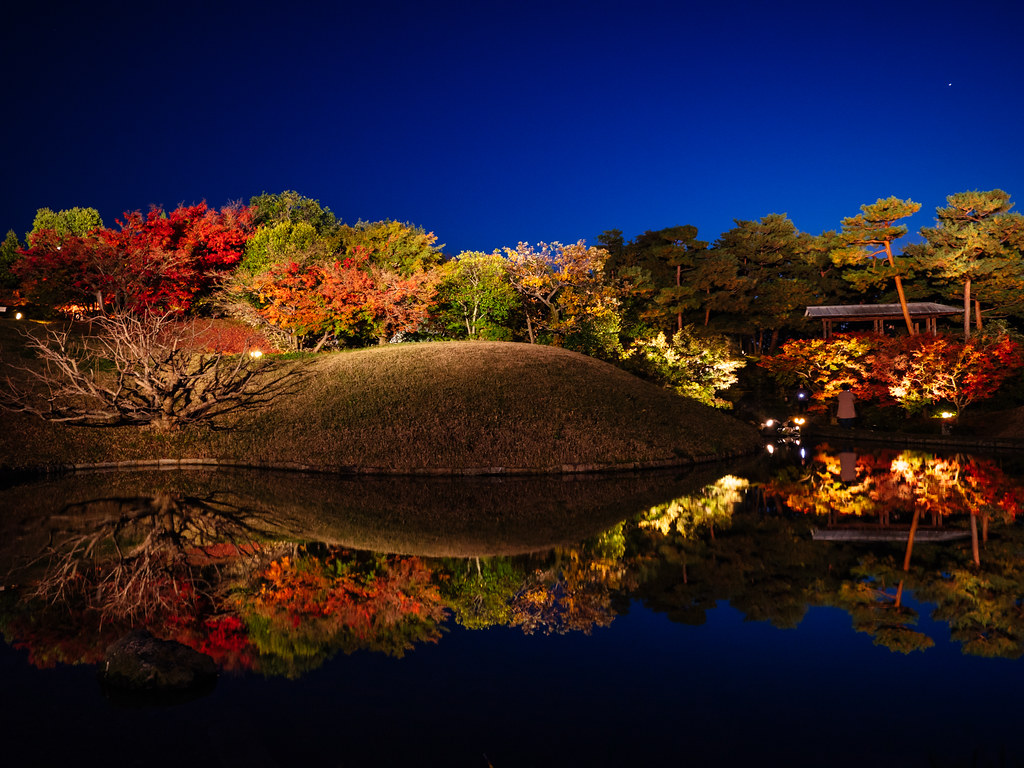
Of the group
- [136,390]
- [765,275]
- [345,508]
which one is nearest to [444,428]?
[345,508]

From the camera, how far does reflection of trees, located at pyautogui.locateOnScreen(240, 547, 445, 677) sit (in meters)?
6.52

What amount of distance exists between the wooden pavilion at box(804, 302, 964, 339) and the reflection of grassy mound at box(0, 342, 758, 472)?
48.3 feet

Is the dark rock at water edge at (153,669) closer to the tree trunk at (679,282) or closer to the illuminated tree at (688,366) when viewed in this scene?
the illuminated tree at (688,366)

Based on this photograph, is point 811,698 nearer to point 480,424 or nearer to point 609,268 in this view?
point 480,424

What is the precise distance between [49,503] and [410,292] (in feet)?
62.3

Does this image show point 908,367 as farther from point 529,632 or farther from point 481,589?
point 529,632

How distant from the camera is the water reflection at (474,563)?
704 centimetres

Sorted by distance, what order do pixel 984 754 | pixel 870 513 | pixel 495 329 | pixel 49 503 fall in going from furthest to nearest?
1. pixel 495 329
2. pixel 49 503
3. pixel 870 513
4. pixel 984 754

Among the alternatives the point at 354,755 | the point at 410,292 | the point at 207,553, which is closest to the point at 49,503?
the point at 207,553

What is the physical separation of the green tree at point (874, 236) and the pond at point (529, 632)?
83.2 ft

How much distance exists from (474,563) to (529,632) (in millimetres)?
2521

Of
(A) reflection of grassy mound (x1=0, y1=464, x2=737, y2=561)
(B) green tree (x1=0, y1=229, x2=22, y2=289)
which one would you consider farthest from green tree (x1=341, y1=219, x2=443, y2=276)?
(B) green tree (x1=0, y1=229, x2=22, y2=289)

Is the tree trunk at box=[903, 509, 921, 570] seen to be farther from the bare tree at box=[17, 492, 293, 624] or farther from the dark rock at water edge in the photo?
the bare tree at box=[17, 492, 293, 624]

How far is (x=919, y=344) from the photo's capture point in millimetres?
30016
